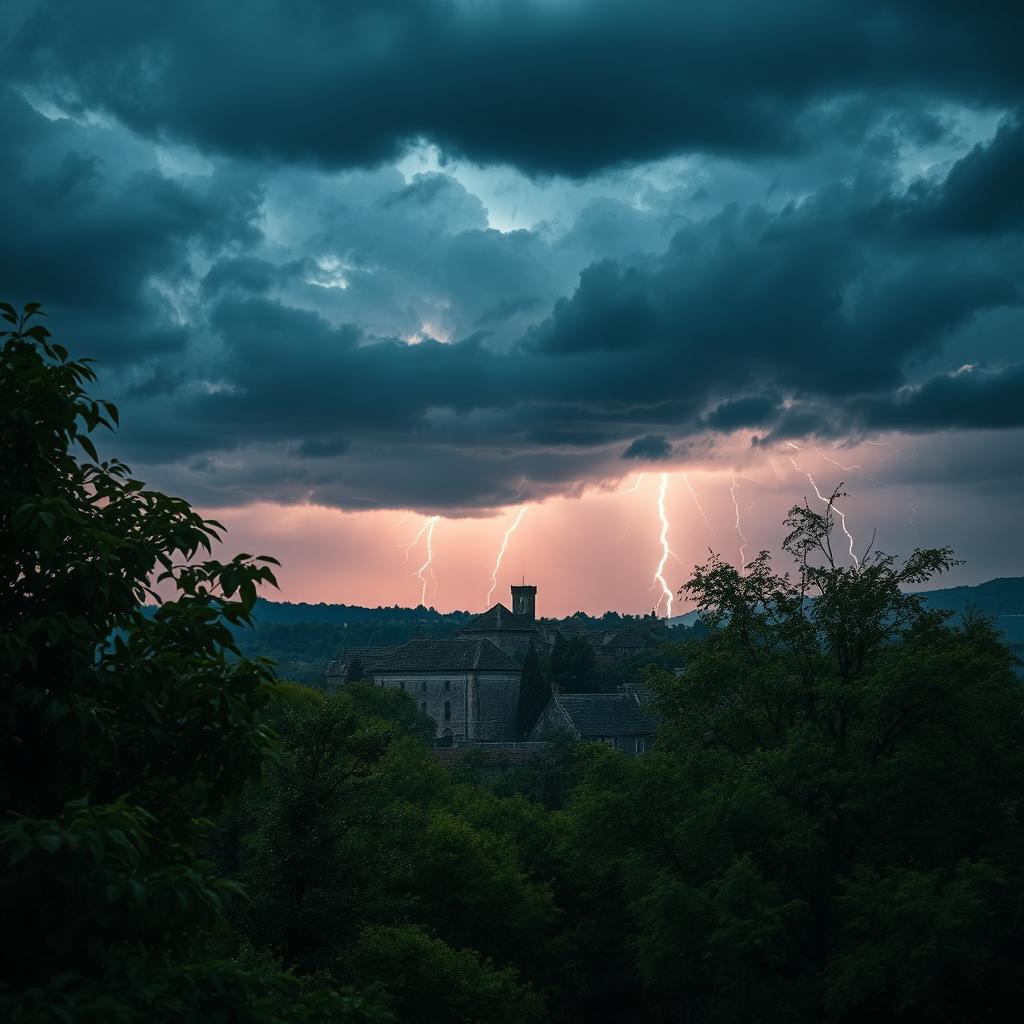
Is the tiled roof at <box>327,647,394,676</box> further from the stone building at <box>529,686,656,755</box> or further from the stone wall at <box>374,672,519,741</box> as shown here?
the stone building at <box>529,686,656,755</box>

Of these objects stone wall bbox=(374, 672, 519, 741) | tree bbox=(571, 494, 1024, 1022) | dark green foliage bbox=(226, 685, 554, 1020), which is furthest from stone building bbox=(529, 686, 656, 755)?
tree bbox=(571, 494, 1024, 1022)

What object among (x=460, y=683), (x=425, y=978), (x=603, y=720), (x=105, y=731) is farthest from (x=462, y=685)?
(x=105, y=731)

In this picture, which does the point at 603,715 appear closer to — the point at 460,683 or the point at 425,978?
the point at 460,683

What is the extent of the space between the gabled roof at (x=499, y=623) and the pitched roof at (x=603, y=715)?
49.6 meters

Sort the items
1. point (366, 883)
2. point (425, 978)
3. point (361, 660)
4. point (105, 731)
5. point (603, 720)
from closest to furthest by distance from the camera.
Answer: point (105, 731), point (366, 883), point (425, 978), point (603, 720), point (361, 660)

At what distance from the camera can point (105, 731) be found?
8.46 metres

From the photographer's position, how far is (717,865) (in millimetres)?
31688

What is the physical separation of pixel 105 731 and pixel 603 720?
110692 millimetres

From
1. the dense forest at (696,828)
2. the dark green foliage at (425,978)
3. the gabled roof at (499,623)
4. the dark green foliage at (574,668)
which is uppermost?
the gabled roof at (499,623)

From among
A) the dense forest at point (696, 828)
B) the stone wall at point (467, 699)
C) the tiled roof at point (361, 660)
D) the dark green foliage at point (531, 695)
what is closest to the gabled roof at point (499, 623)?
the tiled roof at point (361, 660)

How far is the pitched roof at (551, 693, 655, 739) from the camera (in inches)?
4540

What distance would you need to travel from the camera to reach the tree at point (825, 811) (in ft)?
91.8

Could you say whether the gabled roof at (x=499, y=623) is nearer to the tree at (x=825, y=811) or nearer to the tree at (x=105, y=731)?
the tree at (x=825, y=811)

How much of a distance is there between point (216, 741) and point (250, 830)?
112ft
